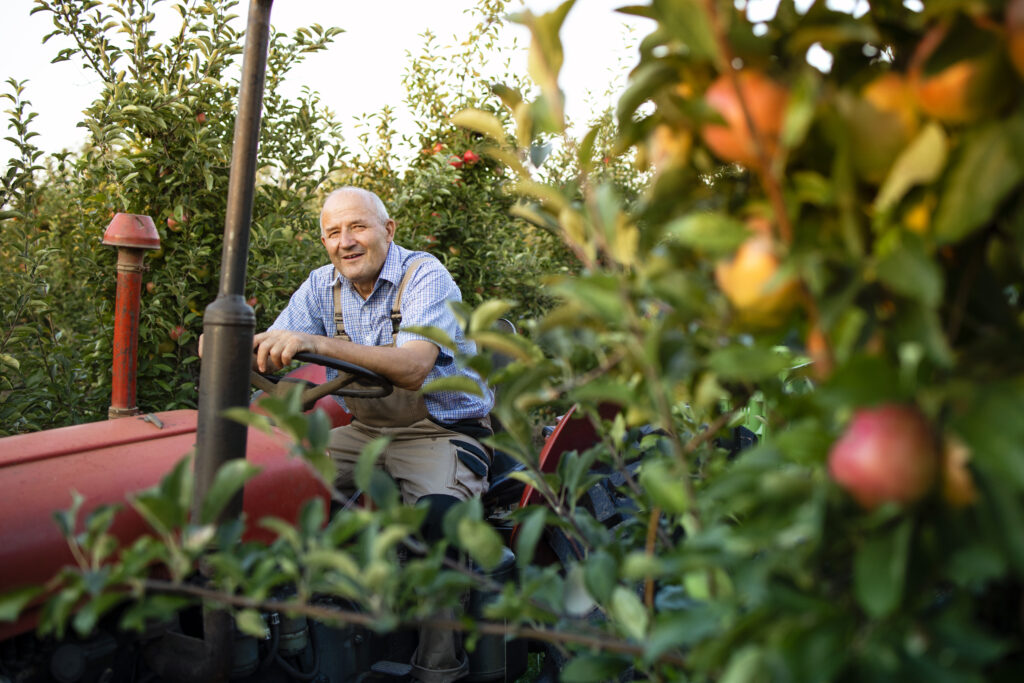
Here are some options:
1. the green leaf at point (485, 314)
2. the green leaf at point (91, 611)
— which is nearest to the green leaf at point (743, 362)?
the green leaf at point (485, 314)

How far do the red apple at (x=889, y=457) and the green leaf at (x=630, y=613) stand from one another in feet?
0.86

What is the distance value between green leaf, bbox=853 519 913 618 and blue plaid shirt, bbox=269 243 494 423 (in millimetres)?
1943

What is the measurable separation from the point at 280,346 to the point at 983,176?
61.9 inches

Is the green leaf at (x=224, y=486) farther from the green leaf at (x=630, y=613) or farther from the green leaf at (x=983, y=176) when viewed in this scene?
the green leaf at (x=983, y=176)

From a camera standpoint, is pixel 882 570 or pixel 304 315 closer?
pixel 882 570

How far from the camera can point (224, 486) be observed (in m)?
0.65

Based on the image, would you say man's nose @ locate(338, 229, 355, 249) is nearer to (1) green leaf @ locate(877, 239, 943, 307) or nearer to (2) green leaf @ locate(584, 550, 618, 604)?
(2) green leaf @ locate(584, 550, 618, 604)

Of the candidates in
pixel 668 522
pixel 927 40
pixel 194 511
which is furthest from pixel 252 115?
pixel 927 40

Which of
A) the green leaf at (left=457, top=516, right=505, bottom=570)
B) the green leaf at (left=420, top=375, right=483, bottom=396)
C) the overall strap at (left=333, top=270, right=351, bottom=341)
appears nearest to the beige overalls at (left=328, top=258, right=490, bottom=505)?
the overall strap at (left=333, top=270, right=351, bottom=341)

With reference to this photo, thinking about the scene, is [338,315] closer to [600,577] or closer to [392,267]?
[392,267]

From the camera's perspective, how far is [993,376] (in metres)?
0.48

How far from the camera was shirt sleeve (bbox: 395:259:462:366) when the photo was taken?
8.30 feet

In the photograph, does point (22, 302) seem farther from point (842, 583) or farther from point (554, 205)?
point (842, 583)

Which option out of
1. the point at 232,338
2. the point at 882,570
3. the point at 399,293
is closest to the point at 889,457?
the point at 882,570
